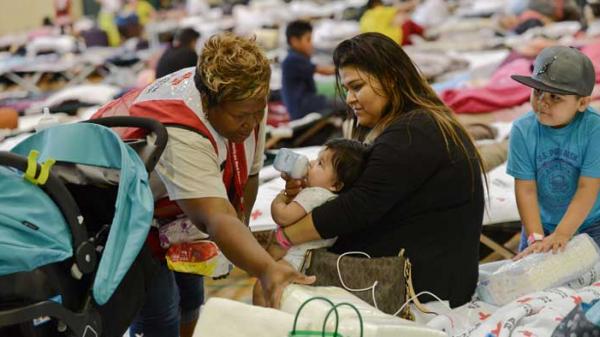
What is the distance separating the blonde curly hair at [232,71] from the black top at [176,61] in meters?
3.45

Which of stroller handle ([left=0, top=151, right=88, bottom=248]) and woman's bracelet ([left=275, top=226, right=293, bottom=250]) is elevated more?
stroller handle ([left=0, top=151, right=88, bottom=248])

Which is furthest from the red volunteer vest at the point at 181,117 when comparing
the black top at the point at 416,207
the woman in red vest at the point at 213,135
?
the black top at the point at 416,207

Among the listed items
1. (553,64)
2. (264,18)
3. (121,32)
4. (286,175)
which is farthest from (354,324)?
(121,32)

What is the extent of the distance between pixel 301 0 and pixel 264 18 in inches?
63.6

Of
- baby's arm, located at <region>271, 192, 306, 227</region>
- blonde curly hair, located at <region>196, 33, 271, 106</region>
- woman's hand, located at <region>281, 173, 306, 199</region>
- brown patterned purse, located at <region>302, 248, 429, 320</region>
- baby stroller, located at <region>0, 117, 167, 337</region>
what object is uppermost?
blonde curly hair, located at <region>196, 33, 271, 106</region>

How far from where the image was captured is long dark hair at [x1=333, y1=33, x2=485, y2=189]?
231cm

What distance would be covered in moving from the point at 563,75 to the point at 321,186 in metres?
0.74

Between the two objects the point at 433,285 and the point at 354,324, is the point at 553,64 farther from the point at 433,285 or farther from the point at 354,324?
the point at 354,324

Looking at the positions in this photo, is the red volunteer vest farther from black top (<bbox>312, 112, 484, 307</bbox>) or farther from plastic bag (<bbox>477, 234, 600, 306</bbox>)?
plastic bag (<bbox>477, 234, 600, 306</bbox>)

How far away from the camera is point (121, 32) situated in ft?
38.2

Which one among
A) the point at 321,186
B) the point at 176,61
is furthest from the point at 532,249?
the point at 176,61

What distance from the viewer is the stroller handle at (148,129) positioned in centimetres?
201

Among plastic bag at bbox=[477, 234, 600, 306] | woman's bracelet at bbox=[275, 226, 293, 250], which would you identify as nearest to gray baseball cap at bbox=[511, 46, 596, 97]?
plastic bag at bbox=[477, 234, 600, 306]

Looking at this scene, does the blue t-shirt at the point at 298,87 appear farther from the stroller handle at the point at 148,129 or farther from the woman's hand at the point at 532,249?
the stroller handle at the point at 148,129
